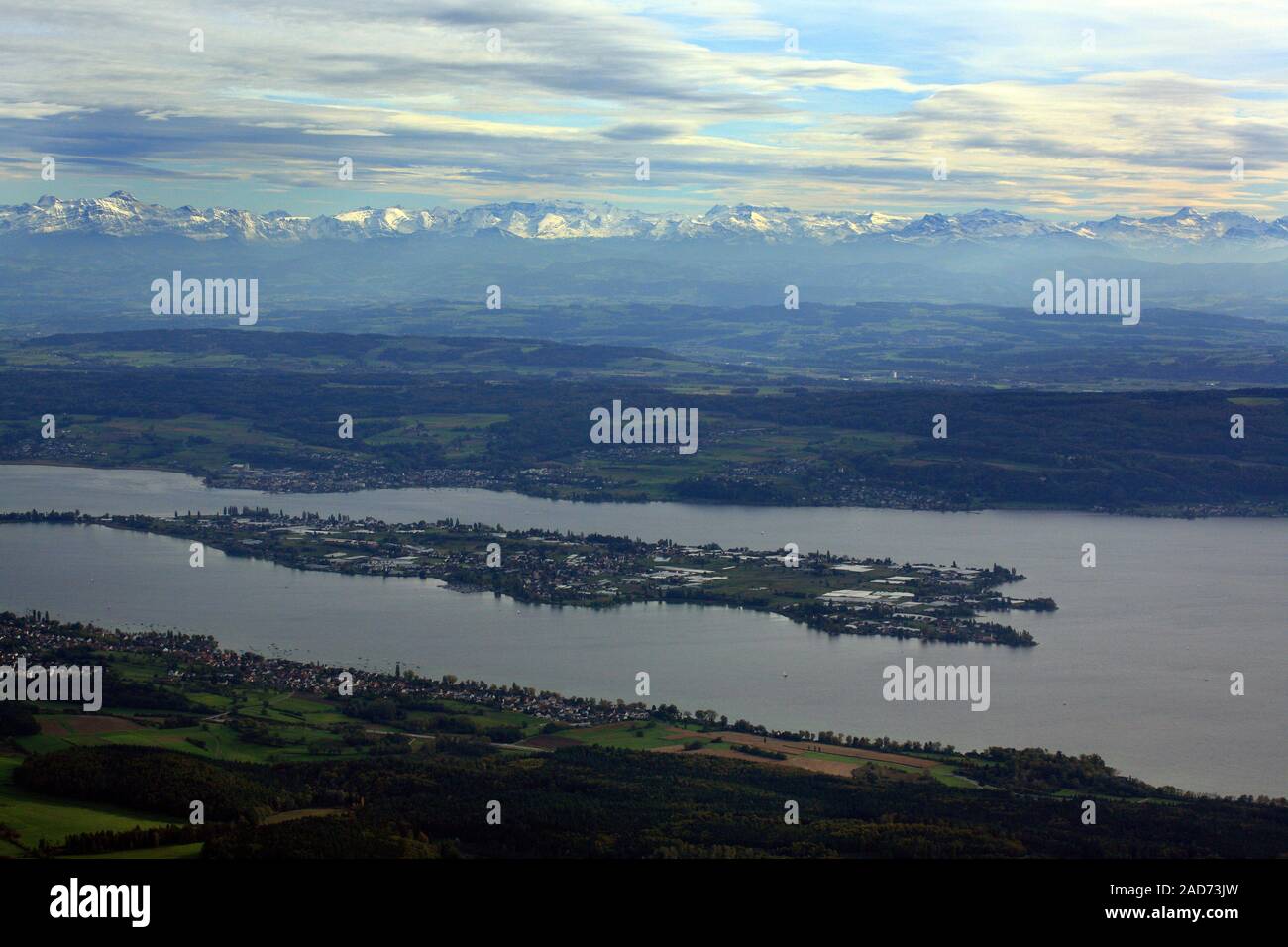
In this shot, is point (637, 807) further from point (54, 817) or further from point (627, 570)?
point (627, 570)

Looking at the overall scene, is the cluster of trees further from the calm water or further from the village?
the village

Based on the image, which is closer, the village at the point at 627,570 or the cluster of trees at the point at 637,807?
the cluster of trees at the point at 637,807

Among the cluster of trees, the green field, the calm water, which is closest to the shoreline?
the calm water

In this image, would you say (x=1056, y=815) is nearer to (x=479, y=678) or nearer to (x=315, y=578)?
(x=479, y=678)

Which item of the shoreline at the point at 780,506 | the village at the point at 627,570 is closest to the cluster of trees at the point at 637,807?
the village at the point at 627,570

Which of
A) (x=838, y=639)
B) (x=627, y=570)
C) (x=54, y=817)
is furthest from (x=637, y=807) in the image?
(x=627, y=570)

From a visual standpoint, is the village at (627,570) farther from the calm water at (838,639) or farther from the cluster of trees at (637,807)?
the cluster of trees at (637,807)

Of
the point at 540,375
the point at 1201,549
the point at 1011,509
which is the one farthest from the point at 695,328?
the point at 1201,549
